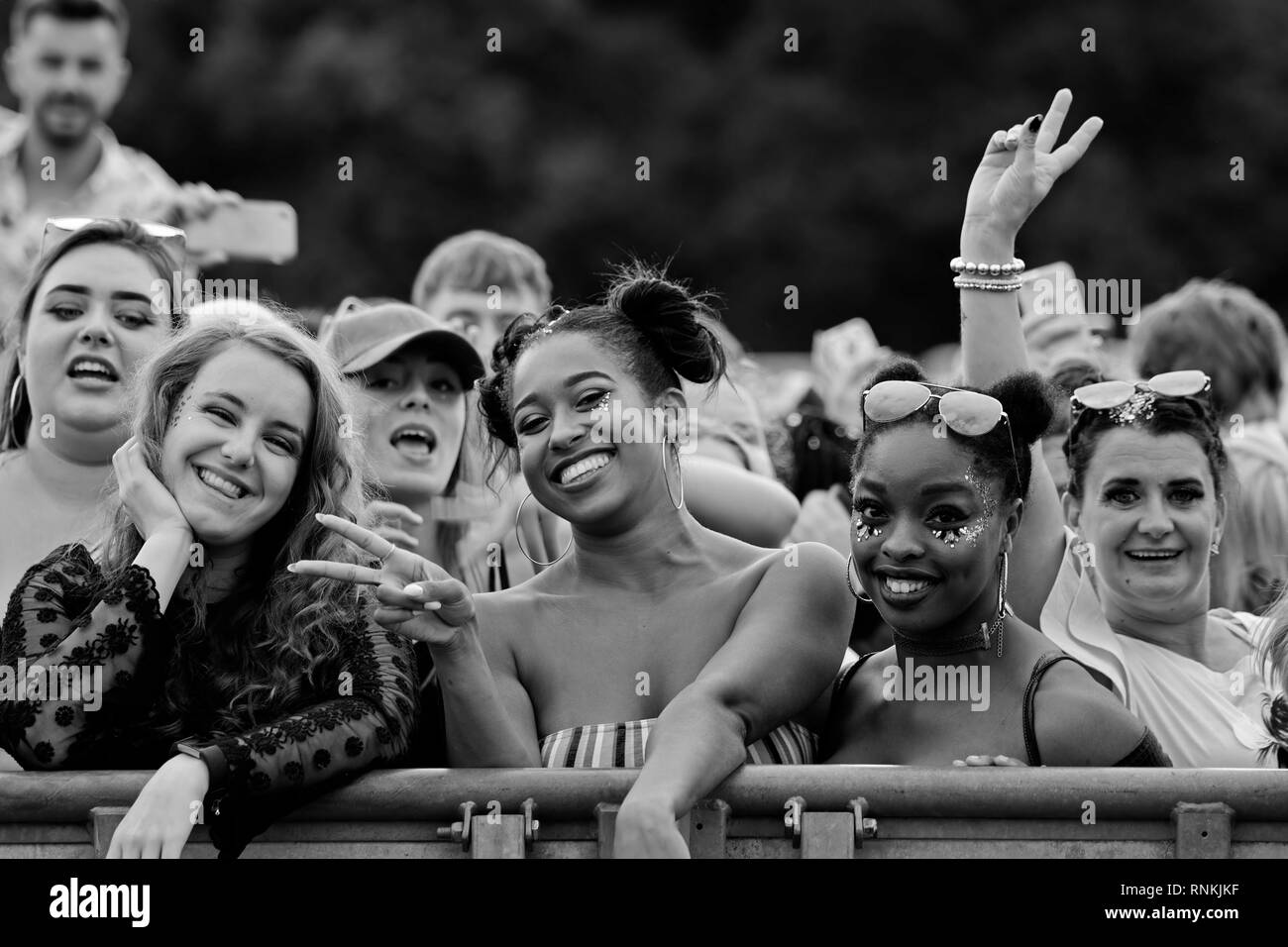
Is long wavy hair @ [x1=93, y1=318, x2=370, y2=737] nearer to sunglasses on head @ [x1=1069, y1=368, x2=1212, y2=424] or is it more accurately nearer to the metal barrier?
the metal barrier

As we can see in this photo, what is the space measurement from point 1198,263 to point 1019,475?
1487 centimetres

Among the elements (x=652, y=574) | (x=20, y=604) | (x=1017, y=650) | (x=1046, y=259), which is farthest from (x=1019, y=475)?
(x=1046, y=259)

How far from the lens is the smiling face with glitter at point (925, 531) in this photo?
3217 millimetres

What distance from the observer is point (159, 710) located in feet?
10.6

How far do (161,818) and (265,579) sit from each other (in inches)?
26.7

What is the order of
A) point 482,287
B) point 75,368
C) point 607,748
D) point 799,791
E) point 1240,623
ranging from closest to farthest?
point 799,791 < point 607,748 < point 1240,623 < point 75,368 < point 482,287

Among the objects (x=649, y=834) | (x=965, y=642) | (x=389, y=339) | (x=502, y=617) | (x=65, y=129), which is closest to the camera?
(x=649, y=834)

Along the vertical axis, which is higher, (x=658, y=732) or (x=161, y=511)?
(x=161, y=511)

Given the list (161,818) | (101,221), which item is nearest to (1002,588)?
(161,818)

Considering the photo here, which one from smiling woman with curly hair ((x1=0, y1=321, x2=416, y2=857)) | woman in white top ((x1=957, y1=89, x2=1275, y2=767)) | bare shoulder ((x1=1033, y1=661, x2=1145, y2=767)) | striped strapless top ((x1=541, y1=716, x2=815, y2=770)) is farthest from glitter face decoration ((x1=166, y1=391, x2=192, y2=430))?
bare shoulder ((x1=1033, y1=661, x2=1145, y2=767))

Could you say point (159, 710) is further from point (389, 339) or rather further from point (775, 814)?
point (389, 339)

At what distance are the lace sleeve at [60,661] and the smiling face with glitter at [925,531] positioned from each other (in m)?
1.18
